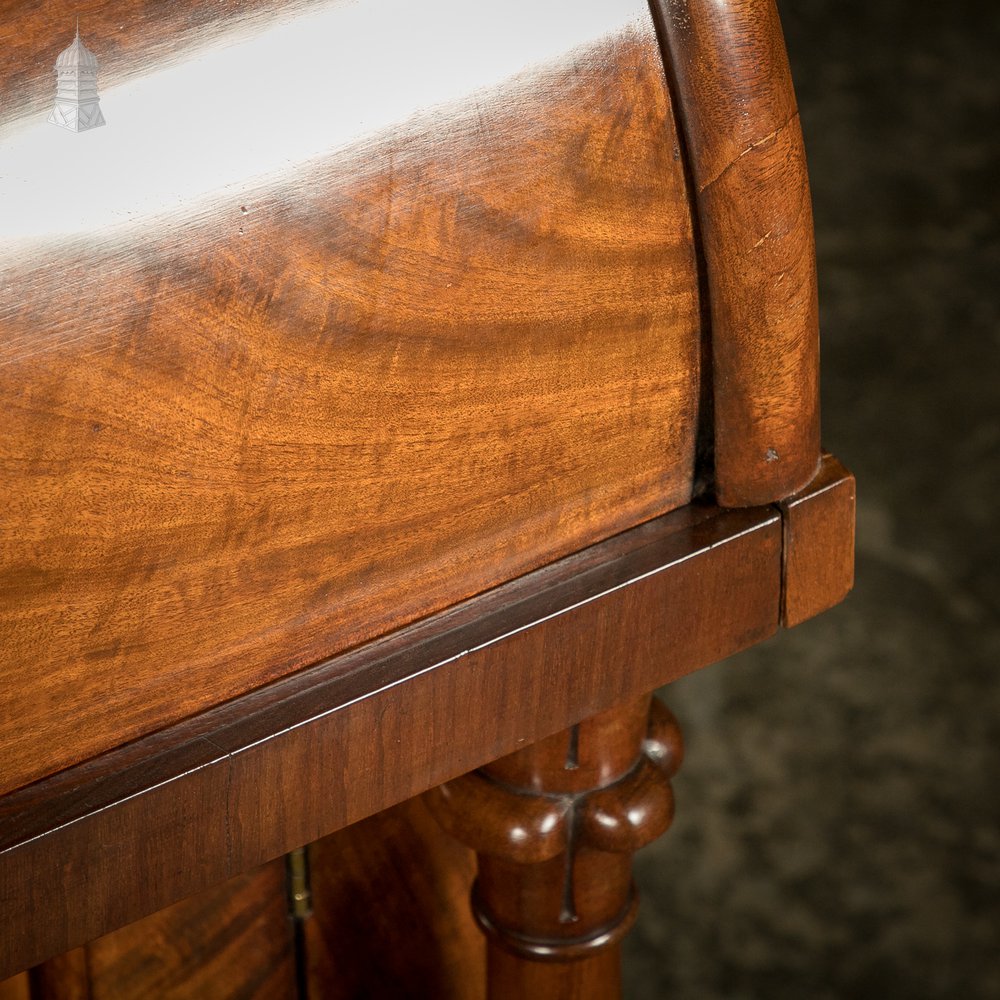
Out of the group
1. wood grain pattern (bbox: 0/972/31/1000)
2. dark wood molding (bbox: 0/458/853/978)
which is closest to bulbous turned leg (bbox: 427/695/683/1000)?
dark wood molding (bbox: 0/458/853/978)

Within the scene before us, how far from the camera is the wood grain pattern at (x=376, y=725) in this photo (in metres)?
0.62

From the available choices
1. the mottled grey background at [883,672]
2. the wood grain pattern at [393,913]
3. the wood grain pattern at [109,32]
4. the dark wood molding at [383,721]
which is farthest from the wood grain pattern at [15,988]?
the mottled grey background at [883,672]

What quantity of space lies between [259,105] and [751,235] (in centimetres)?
25

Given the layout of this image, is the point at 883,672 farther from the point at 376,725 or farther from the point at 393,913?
the point at 376,725

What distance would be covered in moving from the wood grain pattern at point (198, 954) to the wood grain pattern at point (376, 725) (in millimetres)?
441

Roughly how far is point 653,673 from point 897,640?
1.54 m

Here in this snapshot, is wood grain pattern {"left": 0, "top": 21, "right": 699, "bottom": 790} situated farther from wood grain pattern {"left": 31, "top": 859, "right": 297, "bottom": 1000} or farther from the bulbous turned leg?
wood grain pattern {"left": 31, "top": 859, "right": 297, "bottom": 1000}

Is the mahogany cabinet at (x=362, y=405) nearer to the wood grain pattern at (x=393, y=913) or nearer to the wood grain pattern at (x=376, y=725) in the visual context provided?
the wood grain pattern at (x=376, y=725)

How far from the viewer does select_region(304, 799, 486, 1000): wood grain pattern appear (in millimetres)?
1194

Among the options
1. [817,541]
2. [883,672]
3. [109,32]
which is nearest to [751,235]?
[817,541]

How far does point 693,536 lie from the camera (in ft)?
2.55

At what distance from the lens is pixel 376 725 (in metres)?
0.69

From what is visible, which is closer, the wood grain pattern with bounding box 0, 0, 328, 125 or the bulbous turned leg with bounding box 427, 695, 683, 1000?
the wood grain pattern with bounding box 0, 0, 328, 125

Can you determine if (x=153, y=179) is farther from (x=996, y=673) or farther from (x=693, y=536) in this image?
(x=996, y=673)
